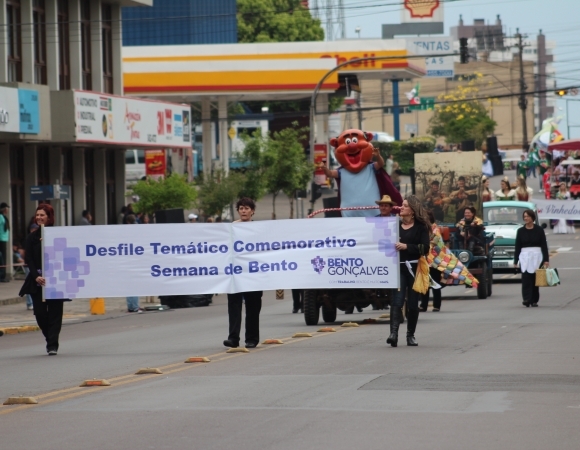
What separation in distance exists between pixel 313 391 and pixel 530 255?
12.7m

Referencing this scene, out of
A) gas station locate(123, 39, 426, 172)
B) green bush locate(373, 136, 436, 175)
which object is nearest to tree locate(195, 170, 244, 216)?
gas station locate(123, 39, 426, 172)

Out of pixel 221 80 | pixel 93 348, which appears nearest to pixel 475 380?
pixel 93 348

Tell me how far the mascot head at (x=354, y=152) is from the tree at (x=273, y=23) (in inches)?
3032

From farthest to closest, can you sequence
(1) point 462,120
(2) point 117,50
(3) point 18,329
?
(1) point 462,120, (2) point 117,50, (3) point 18,329

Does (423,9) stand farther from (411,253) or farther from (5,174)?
(411,253)

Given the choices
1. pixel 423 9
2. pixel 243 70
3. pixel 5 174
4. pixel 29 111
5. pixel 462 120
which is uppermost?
pixel 423 9

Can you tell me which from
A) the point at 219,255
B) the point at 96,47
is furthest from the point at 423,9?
the point at 219,255

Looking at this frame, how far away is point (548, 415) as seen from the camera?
32.7 feet

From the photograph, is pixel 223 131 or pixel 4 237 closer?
pixel 4 237

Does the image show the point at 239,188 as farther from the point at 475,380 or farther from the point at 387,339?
the point at 475,380

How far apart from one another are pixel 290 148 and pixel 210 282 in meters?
37.1

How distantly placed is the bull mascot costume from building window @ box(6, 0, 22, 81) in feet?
60.6

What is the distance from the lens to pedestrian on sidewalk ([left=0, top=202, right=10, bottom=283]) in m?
33.3

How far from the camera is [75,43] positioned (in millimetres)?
40750
